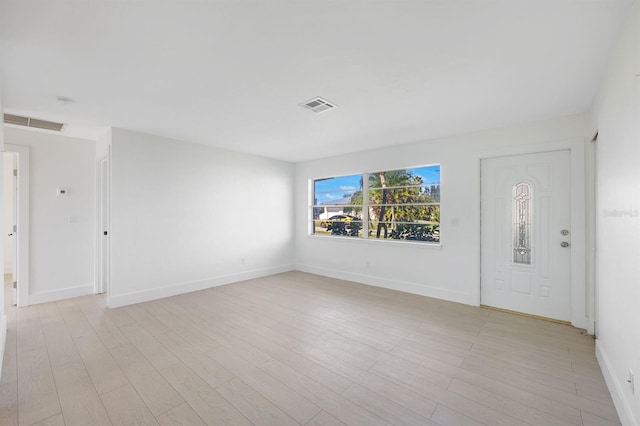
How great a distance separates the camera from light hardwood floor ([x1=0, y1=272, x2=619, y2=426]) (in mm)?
1863

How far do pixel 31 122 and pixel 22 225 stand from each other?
1511 millimetres

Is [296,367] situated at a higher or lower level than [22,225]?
lower

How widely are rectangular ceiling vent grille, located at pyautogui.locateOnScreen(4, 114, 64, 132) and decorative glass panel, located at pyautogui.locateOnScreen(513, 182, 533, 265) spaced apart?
6.49 m

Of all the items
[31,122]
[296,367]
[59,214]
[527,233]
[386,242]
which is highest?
[31,122]

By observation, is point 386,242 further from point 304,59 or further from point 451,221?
point 304,59

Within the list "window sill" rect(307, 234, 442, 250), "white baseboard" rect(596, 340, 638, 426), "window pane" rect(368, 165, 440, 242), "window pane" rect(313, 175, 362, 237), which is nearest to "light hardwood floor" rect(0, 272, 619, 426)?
"white baseboard" rect(596, 340, 638, 426)

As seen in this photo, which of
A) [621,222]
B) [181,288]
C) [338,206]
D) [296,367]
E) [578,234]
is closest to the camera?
[621,222]

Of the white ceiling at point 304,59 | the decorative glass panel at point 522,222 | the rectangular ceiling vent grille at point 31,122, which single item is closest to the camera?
the white ceiling at point 304,59

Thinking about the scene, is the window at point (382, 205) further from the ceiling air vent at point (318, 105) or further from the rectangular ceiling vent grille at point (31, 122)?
the rectangular ceiling vent grille at point (31, 122)

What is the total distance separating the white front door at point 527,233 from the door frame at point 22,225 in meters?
6.77

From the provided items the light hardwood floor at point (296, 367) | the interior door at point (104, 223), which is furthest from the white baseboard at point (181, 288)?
the interior door at point (104, 223)

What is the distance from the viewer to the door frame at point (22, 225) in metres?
3.92

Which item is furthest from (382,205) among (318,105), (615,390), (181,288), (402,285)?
(181,288)

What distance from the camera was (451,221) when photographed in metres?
4.28
